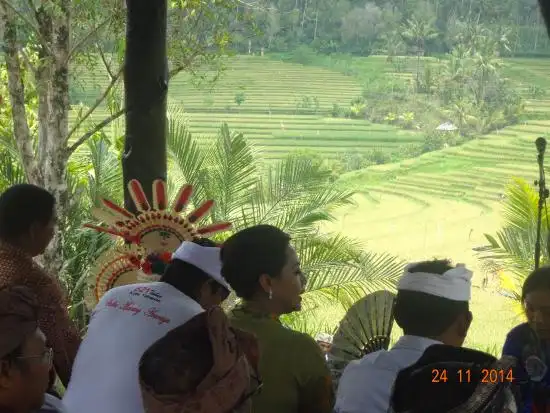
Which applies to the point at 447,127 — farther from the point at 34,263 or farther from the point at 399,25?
the point at 34,263

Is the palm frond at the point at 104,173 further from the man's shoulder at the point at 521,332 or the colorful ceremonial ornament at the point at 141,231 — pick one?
the man's shoulder at the point at 521,332

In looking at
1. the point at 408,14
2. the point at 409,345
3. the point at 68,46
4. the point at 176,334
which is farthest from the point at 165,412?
the point at 408,14

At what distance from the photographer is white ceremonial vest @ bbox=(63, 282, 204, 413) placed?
80.0 inches

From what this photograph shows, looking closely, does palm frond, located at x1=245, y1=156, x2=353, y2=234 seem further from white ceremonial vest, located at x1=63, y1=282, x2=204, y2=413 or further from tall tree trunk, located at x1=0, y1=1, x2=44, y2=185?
white ceremonial vest, located at x1=63, y1=282, x2=204, y2=413

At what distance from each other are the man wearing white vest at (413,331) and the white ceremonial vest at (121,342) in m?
0.44

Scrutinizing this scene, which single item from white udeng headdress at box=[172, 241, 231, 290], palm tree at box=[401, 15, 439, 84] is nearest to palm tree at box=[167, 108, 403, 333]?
white udeng headdress at box=[172, 241, 231, 290]

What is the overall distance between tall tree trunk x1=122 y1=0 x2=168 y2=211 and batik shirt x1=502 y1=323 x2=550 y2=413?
5.32 feet

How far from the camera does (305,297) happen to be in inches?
305

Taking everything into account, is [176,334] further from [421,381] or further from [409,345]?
[409,345]

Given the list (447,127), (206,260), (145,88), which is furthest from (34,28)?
(447,127)

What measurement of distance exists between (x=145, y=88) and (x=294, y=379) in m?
1.84

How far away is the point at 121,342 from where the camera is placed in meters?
2.09

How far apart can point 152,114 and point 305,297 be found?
173 inches

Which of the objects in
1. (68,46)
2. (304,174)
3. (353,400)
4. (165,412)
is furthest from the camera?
(304,174)
